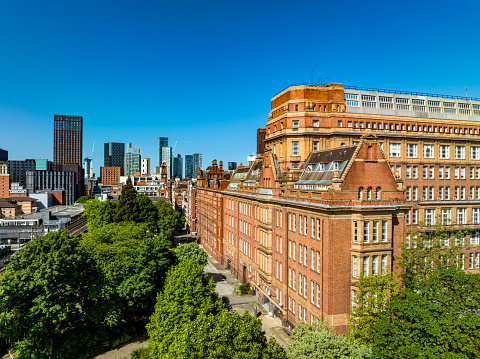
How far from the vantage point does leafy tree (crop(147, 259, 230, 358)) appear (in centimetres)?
3622

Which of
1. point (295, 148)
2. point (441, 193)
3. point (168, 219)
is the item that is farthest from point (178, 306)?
point (168, 219)

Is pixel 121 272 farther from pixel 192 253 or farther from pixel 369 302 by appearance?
pixel 369 302

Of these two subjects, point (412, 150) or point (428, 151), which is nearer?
point (412, 150)

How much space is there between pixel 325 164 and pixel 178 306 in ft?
100.0

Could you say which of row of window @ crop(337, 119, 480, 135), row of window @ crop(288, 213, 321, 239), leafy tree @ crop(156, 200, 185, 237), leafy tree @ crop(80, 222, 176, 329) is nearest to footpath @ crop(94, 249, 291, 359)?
leafy tree @ crop(80, 222, 176, 329)

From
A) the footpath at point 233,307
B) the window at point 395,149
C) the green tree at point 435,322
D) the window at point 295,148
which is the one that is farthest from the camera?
the window at point 395,149

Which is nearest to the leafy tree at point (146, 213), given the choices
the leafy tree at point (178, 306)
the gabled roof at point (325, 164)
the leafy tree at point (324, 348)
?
the gabled roof at point (325, 164)

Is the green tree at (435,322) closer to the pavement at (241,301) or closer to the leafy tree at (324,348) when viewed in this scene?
the leafy tree at (324,348)

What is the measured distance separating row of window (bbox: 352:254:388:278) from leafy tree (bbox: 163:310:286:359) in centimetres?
1466

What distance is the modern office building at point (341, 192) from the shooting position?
129ft

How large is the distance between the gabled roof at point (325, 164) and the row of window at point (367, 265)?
426 inches

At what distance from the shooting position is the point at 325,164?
52.3m

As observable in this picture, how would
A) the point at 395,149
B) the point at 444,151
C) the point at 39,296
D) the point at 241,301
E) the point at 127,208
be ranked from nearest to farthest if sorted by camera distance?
the point at 39,296 → the point at 241,301 → the point at 395,149 → the point at 444,151 → the point at 127,208

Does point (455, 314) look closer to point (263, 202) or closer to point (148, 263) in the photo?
point (263, 202)
